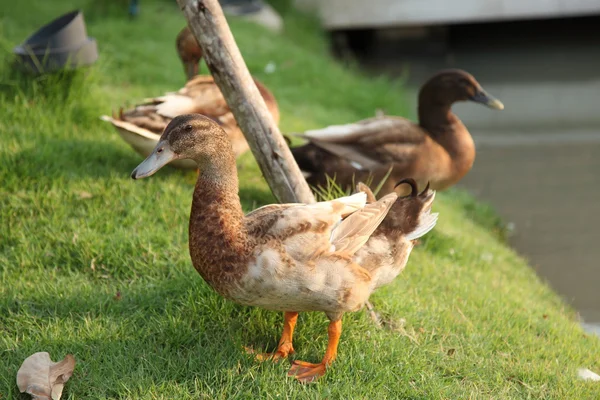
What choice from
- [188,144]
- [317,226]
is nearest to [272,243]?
[317,226]

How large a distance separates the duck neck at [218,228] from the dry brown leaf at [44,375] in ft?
2.13

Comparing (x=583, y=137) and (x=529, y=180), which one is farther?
(x=583, y=137)

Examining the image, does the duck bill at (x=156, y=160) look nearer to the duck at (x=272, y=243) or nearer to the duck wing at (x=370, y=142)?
the duck at (x=272, y=243)

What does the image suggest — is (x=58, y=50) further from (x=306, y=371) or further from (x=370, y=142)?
(x=306, y=371)

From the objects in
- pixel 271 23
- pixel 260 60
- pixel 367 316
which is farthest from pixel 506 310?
pixel 271 23

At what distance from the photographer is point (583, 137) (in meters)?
8.27

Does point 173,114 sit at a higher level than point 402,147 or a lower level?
higher

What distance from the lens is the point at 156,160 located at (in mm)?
2938

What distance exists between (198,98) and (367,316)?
2.02 metres

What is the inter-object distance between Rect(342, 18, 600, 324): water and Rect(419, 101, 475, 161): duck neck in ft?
4.02

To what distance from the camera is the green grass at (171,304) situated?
10.0 ft

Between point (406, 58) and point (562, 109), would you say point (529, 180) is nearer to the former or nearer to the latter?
point (562, 109)

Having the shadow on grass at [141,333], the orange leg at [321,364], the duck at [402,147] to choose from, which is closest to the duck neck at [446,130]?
the duck at [402,147]

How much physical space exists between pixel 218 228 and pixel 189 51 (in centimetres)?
281
